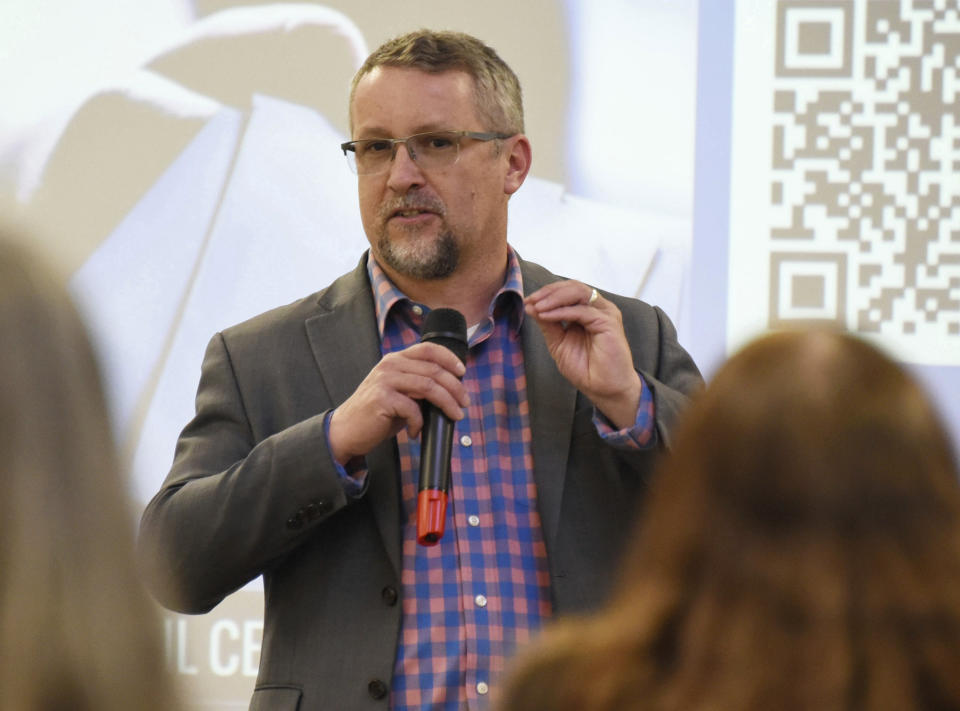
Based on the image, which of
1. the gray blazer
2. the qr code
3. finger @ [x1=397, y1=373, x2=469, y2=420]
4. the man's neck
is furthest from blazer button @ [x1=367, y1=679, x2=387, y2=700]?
the qr code

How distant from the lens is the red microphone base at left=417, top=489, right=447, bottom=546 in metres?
2.14

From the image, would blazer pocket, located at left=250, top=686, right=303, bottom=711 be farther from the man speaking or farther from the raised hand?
the raised hand

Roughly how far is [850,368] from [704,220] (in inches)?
103

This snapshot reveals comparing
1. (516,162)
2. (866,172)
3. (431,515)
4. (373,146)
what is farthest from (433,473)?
(866,172)

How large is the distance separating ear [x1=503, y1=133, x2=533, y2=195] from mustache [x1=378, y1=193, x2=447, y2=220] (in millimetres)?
240

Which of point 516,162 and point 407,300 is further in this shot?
point 516,162

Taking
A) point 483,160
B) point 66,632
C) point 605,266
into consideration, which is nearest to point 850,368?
point 66,632

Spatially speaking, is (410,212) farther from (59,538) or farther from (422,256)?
(59,538)

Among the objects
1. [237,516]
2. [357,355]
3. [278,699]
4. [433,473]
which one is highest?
[357,355]

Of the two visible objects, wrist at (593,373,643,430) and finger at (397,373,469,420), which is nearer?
finger at (397,373,469,420)

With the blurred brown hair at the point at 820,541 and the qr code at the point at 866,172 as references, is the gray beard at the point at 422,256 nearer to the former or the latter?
the qr code at the point at 866,172

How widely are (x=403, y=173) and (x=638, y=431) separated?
675mm

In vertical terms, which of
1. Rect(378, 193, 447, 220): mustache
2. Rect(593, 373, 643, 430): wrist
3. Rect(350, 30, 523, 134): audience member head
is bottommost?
Rect(593, 373, 643, 430): wrist

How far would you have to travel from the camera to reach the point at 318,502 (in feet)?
7.51
